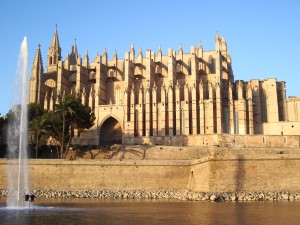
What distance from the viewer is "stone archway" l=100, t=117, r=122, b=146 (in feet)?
164

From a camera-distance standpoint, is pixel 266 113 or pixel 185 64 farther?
pixel 185 64

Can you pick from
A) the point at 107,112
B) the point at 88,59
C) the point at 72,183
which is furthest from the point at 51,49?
the point at 72,183

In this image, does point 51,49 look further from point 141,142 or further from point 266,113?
point 266,113

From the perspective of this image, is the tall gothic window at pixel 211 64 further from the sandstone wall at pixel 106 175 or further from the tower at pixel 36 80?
the sandstone wall at pixel 106 175

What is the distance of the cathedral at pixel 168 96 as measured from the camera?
45.7m

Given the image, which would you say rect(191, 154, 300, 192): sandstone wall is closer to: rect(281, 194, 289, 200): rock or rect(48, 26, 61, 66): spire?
rect(281, 194, 289, 200): rock

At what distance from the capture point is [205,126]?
45.7m

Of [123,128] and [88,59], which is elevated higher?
[88,59]

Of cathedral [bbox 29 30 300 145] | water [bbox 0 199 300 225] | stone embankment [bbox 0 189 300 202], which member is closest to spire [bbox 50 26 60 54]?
cathedral [bbox 29 30 300 145]

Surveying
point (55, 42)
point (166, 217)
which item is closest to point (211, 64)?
point (55, 42)

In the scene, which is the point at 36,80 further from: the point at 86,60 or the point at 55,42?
the point at 55,42

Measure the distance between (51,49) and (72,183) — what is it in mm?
38675

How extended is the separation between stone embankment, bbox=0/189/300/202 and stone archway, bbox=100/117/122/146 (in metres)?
19.8

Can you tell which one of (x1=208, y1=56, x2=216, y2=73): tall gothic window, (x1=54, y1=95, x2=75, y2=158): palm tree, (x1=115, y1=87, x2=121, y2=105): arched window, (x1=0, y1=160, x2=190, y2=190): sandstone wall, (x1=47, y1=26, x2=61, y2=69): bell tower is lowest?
(x1=0, y1=160, x2=190, y2=190): sandstone wall
